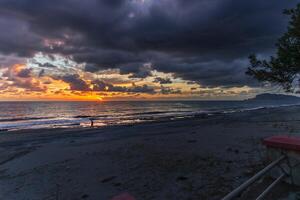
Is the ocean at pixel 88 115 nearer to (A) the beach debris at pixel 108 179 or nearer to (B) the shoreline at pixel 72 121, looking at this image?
(B) the shoreline at pixel 72 121

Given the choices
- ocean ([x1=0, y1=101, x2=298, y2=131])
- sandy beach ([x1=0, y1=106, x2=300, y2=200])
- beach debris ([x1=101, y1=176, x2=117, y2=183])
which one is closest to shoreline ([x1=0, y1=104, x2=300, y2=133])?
ocean ([x1=0, y1=101, x2=298, y2=131])

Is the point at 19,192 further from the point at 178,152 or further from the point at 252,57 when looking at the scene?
the point at 252,57

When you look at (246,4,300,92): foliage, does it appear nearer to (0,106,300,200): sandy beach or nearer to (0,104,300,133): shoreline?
(0,106,300,200): sandy beach

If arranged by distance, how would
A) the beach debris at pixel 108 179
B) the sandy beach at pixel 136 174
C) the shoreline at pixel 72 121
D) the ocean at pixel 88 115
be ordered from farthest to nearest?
the ocean at pixel 88 115 < the shoreline at pixel 72 121 < the beach debris at pixel 108 179 < the sandy beach at pixel 136 174

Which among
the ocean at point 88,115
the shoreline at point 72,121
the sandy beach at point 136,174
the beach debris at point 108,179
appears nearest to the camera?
the sandy beach at point 136,174

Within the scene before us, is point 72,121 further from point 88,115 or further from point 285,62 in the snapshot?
point 285,62

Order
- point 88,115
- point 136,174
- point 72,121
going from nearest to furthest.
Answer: point 136,174 < point 72,121 < point 88,115

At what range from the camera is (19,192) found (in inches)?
381

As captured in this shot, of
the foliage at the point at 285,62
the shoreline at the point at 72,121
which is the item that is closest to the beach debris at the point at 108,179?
the foliage at the point at 285,62

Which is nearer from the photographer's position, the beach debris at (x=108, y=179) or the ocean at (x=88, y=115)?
the beach debris at (x=108, y=179)

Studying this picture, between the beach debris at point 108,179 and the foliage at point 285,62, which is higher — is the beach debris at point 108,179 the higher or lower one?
the lower one

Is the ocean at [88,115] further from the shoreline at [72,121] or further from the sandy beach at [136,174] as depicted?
the sandy beach at [136,174]

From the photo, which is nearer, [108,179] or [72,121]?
[108,179]

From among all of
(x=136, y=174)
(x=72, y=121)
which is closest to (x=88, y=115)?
(x=72, y=121)
